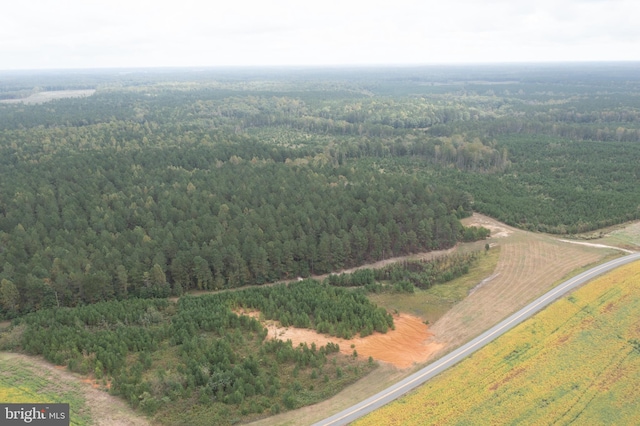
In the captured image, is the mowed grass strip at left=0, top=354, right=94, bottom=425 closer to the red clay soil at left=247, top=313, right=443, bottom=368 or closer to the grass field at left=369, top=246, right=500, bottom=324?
the red clay soil at left=247, top=313, right=443, bottom=368

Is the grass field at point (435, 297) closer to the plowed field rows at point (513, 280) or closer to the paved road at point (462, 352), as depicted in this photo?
the plowed field rows at point (513, 280)

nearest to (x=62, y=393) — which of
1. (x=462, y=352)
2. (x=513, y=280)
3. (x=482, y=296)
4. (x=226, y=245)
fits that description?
(x=226, y=245)

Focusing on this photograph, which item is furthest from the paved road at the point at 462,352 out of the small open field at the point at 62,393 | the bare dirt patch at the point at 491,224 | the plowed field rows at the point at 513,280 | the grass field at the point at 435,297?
the bare dirt patch at the point at 491,224

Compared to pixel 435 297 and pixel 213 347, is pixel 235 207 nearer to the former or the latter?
pixel 435 297

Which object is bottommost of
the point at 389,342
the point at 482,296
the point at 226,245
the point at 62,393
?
the point at 389,342

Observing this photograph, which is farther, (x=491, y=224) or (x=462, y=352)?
(x=491, y=224)

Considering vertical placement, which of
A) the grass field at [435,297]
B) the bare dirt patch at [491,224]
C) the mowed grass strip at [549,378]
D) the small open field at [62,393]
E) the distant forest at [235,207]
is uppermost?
the distant forest at [235,207]
